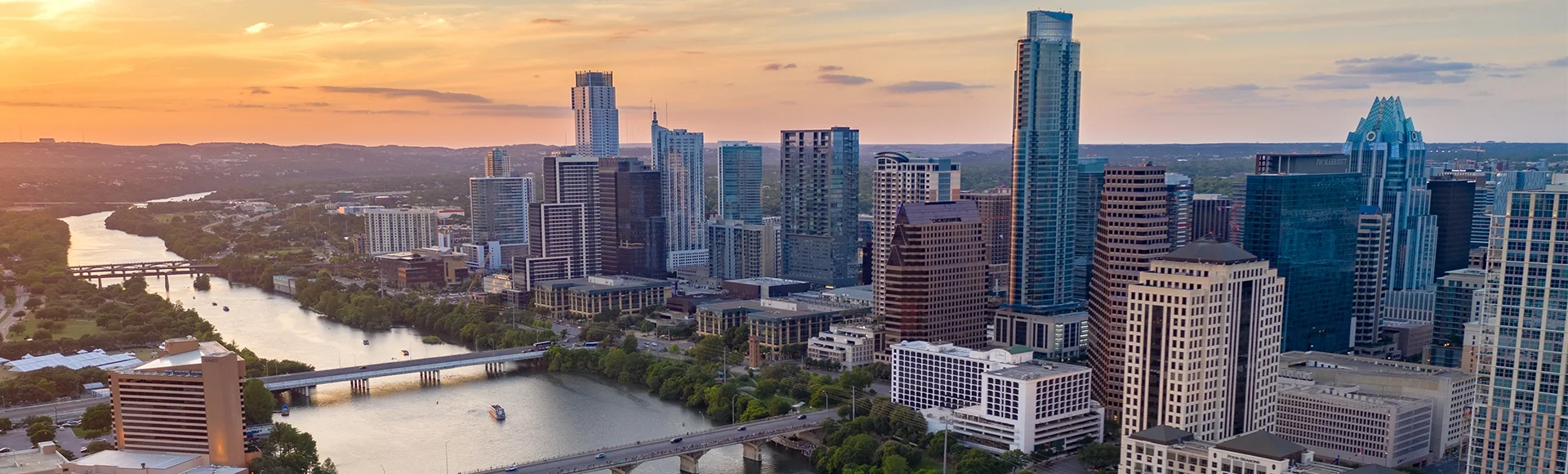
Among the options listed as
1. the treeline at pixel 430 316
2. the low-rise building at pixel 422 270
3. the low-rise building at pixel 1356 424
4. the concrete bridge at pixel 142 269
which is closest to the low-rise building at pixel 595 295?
the treeline at pixel 430 316

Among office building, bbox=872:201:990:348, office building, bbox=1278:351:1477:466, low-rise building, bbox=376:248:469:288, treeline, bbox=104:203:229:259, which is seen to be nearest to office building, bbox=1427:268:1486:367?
office building, bbox=1278:351:1477:466

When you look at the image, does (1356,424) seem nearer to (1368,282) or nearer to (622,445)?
(1368,282)

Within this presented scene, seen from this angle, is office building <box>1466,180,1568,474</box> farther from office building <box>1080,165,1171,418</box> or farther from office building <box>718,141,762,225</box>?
office building <box>718,141,762,225</box>

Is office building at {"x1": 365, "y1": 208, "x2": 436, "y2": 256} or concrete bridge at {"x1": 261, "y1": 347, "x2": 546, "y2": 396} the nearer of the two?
concrete bridge at {"x1": 261, "y1": 347, "x2": 546, "y2": 396}

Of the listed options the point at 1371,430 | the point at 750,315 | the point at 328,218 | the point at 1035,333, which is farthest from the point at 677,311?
the point at 328,218

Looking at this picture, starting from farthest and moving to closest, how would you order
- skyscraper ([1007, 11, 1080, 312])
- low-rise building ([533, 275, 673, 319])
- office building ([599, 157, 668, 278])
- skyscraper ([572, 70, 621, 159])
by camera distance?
skyscraper ([572, 70, 621, 159])
office building ([599, 157, 668, 278])
low-rise building ([533, 275, 673, 319])
skyscraper ([1007, 11, 1080, 312])

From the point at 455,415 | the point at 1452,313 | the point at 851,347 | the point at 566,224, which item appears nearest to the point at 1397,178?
the point at 1452,313
